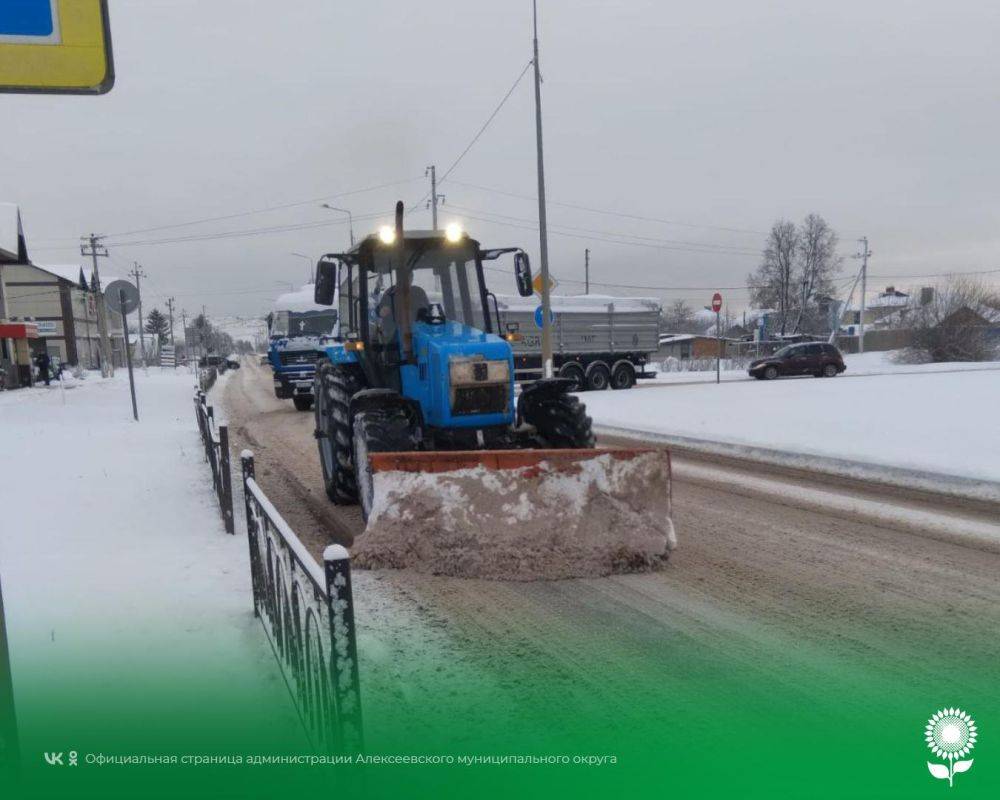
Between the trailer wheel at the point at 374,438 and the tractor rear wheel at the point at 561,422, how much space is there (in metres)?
1.33

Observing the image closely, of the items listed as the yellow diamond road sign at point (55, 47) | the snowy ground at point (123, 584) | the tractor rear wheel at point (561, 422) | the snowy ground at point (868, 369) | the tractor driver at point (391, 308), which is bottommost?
the snowy ground at point (868, 369)

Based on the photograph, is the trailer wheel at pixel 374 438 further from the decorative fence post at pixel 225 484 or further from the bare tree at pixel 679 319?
the bare tree at pixel 679 319

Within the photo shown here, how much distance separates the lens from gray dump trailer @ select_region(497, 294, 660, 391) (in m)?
21.8

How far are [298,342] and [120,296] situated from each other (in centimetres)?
738

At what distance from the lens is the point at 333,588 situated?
2.22 m

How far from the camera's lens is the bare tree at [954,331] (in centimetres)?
3478

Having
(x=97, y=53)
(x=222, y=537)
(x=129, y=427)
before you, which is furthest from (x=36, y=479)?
(x=97, y=53)

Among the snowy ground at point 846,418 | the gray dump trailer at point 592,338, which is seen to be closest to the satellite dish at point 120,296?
the snowy ground at point 846,418

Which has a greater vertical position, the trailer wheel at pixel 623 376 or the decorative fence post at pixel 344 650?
the decorative fence post at pixel 344 650

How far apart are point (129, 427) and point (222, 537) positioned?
921 centimetres

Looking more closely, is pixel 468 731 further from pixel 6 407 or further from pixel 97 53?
pixel 6 407

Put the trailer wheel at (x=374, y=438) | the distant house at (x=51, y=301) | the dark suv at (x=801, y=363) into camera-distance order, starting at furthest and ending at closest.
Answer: the distant house at (x=51, y=301) → the dark suv at (x=801, y=363) → the trailer wheel at (x=374, y=438)
